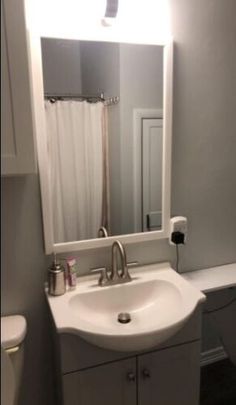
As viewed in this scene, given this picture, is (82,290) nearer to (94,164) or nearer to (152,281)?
(152,281)

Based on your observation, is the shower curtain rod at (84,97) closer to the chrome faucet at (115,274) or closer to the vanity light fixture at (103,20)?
the vanity light fixture at (103,20)

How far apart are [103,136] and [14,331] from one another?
863mm

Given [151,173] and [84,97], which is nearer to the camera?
[84,97]

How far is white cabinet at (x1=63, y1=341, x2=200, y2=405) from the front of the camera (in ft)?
3.96

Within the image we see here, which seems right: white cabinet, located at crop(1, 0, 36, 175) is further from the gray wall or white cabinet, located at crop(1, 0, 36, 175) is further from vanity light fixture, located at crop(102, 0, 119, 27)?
vanity light fixture, located at crop(102, 0, 119, 27)

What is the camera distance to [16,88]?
988 mm

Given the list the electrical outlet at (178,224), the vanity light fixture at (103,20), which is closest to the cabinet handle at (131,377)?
the electrical outlet at (178,224)

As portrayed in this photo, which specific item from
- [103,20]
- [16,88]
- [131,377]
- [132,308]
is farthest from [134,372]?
[103,20]

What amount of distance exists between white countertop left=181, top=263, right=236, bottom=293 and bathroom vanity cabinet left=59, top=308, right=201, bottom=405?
0.22 meters

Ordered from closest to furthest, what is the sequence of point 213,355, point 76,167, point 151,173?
point 76,167, point 151,173, point 213,355

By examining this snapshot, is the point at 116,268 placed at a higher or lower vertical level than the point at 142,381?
higher

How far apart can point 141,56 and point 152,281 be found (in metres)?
1.00

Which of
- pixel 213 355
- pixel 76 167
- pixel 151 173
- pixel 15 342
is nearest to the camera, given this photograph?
A: pixel 15 342

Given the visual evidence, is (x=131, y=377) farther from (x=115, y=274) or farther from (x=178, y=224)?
(x=178, y=224)
